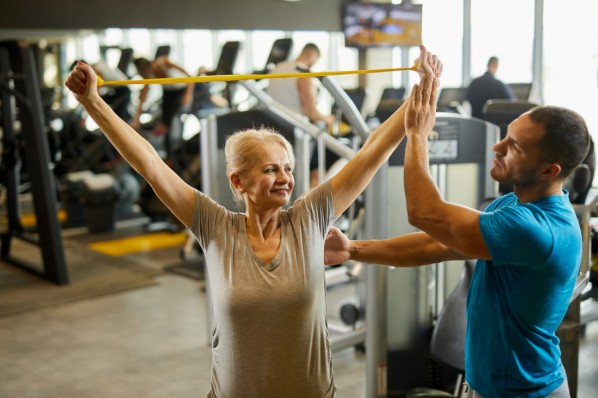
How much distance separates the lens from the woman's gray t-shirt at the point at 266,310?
5.38 ft

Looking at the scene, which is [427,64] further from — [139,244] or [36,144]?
[139,244]

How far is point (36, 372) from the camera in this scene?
392 centimetres

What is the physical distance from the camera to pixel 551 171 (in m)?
1.63

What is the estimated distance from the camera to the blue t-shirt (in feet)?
5.11

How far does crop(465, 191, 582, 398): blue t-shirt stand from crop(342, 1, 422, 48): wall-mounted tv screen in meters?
6.87

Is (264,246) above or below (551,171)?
below

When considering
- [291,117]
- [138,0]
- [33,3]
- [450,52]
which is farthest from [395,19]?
[291,117]

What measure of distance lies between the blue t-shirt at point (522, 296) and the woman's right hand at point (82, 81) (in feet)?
3.14

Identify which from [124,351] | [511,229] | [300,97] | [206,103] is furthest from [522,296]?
[206,103]

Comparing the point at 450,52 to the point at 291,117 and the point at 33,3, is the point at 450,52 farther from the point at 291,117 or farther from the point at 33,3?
the point at 291,117

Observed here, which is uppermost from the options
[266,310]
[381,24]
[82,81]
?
[381,24]

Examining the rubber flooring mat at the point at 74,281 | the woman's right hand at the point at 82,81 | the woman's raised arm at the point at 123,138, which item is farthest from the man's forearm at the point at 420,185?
the rubber flooring mat at the point at 74,281

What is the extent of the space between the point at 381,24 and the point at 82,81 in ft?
24.0

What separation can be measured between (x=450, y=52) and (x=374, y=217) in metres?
7.62
